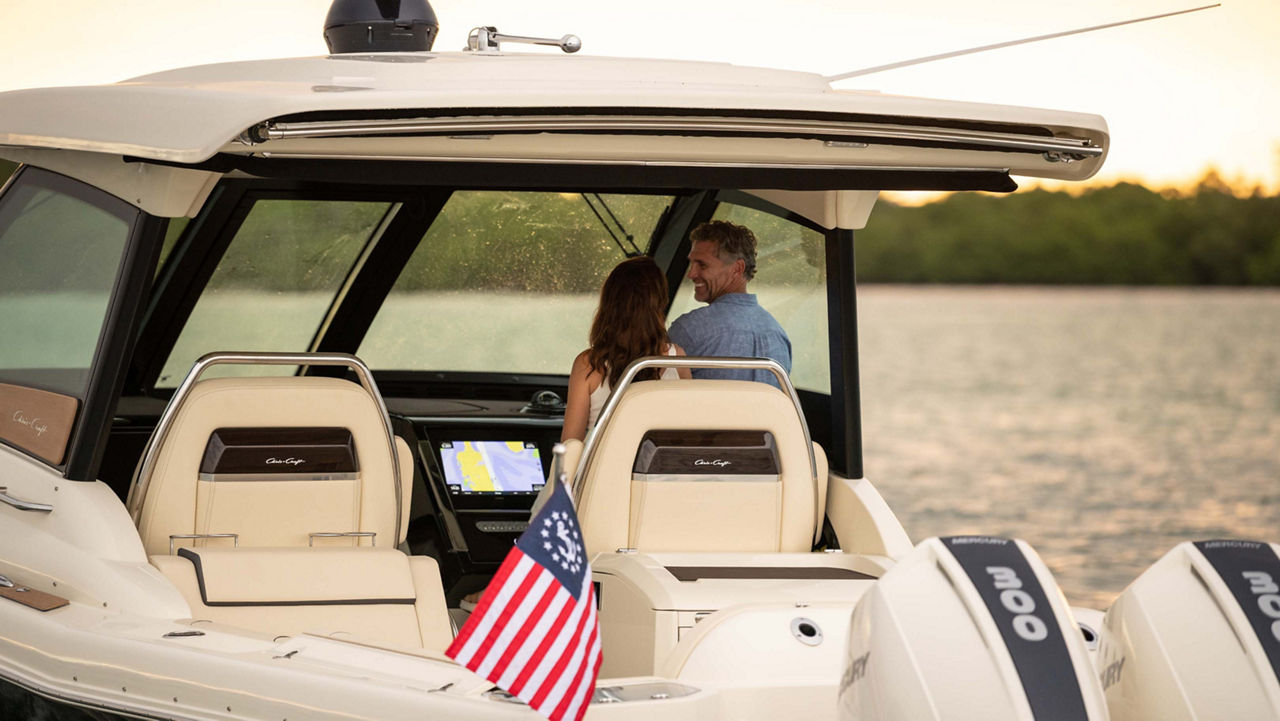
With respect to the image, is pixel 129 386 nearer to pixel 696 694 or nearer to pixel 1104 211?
pixel 696 694

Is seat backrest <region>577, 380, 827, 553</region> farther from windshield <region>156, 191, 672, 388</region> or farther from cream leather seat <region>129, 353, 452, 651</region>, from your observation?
windshield <region>156, 191, 672, 388</region>

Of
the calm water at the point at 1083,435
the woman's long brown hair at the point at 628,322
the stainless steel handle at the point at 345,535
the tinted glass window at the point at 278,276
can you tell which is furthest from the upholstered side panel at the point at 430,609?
the calm water at the point at 1083,435

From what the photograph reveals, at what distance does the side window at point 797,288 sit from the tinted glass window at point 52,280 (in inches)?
79.0

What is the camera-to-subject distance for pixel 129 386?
5691 millimetres

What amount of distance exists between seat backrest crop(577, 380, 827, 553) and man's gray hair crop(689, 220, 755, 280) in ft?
3.10

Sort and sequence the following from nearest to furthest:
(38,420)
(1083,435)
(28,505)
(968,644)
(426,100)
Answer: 1. (968,644)
2. (426,100)
3. (28,505)
4. (38,420)
5. (1083,435)

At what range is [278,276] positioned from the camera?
621 cm

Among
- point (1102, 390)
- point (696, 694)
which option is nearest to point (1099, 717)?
point (696, 694)

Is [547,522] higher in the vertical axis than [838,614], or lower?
higher

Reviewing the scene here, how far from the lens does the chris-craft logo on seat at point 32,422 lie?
12.5 ft

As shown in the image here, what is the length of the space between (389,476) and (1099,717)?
2.27 metres

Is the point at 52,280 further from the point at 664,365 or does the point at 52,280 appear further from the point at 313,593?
the point at 664,365

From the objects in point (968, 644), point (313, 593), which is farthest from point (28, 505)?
point (968, 644)

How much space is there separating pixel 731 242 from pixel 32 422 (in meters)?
2.15
